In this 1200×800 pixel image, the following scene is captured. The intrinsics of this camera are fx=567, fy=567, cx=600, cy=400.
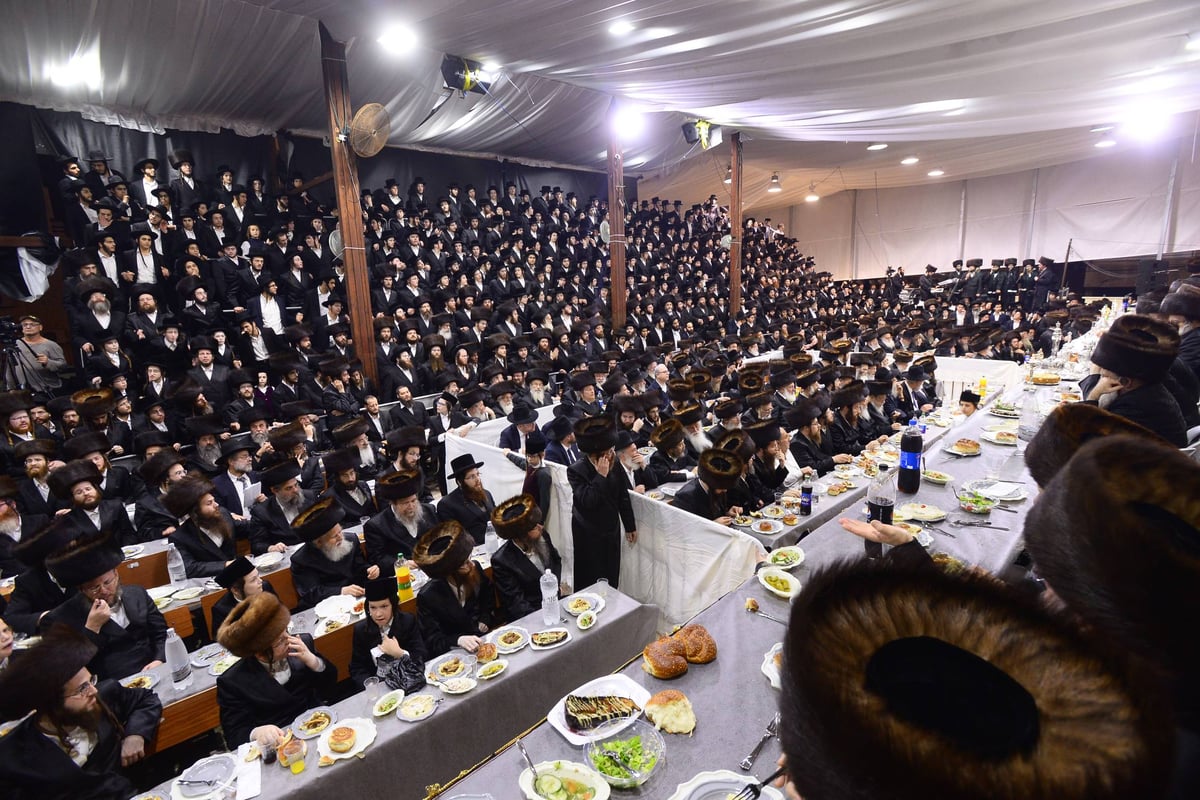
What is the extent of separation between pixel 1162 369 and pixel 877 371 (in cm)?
630

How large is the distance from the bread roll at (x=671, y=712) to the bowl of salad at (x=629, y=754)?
0.16ft

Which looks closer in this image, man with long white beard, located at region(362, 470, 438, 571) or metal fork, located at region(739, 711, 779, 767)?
metal fork, located at region(739, 711, 779, 767)

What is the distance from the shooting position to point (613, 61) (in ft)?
28.5

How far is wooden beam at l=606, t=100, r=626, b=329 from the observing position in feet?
46.1

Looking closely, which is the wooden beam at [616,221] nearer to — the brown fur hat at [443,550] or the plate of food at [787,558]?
the brown fur hat at [443,550]

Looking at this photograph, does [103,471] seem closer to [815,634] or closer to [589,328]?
[815,634]

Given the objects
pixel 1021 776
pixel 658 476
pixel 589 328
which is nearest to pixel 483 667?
pixel 1021 776

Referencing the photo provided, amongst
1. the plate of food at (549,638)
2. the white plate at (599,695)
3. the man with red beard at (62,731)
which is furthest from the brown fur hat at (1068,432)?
the man with red beard at (62,731)

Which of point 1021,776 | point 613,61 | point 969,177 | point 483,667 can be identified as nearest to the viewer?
point 1021,776

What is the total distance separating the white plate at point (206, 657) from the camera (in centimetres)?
389

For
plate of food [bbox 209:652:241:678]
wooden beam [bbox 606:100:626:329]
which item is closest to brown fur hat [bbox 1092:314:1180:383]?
plate of food [bbox 209:652:241:678]

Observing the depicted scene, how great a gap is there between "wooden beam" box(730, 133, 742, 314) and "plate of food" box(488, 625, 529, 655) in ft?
56.6

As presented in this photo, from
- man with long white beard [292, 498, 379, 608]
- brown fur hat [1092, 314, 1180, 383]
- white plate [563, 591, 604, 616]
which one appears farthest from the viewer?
man with long white beard [292, 498, 379, 608]

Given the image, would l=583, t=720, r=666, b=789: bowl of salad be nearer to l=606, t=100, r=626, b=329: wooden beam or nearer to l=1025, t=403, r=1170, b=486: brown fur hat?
l=1025, t=403, r=1170, b=486: brown fur hat
